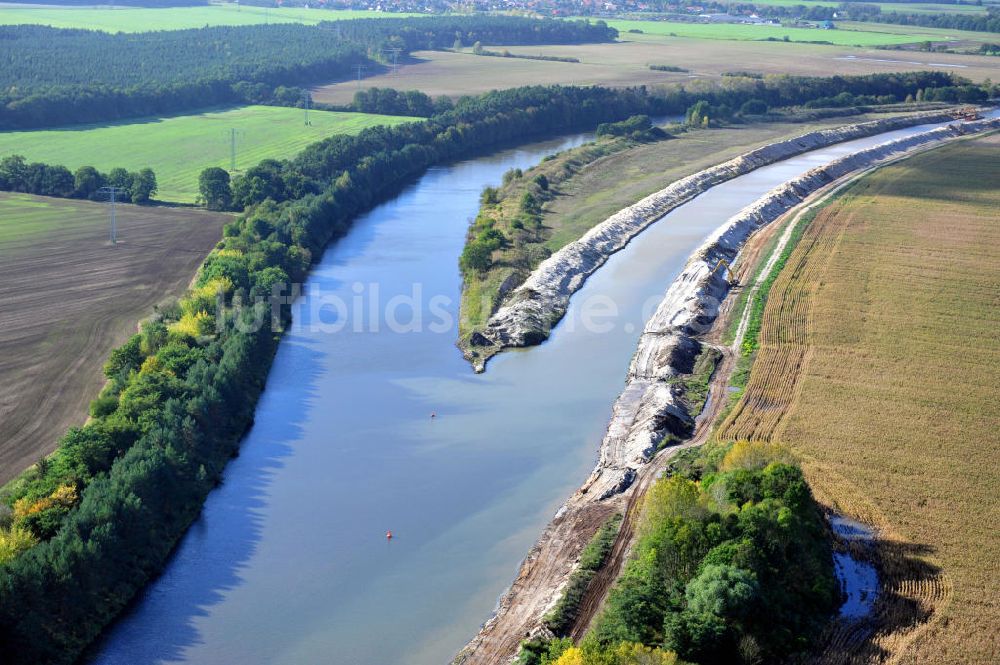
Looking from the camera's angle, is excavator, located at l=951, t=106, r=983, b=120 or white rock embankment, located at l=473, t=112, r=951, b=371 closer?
white rock embankment, located at l=473, t=112, r=951, b=371

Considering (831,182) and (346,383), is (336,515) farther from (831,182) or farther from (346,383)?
(831,182)

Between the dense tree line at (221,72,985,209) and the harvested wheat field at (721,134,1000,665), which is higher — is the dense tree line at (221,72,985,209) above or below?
above

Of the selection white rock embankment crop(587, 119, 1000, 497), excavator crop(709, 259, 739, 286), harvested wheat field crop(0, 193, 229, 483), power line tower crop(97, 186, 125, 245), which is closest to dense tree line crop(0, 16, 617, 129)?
power line tower crop(97, 186, 125, 245)

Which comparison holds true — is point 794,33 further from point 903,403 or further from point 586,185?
point 903,403

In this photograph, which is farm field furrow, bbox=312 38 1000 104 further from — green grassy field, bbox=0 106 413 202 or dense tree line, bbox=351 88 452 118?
green grassy field, bbox=0 106 413 202

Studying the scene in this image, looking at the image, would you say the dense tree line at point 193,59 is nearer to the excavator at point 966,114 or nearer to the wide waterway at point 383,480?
the wide waterway at point 383,480

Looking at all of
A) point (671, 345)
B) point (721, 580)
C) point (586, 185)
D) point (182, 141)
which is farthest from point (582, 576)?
point (182, 141)
